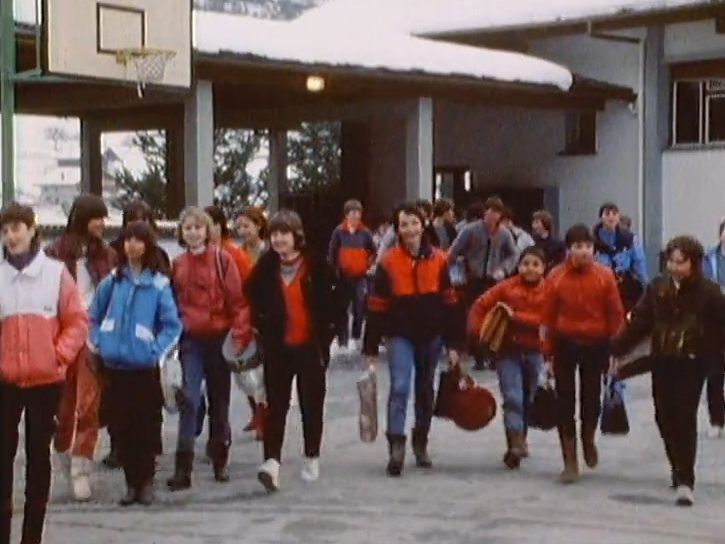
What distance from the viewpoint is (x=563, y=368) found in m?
9.06

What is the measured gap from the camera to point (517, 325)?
31.3 ft

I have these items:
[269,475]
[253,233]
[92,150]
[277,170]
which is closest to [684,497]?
[269,475]

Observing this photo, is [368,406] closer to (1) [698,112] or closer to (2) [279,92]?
(2) [279,92]

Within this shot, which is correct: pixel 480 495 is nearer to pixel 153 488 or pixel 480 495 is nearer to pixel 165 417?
pixel 153 488

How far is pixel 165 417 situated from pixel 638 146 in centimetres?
1390

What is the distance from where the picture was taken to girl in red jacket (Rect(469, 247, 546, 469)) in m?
9.54

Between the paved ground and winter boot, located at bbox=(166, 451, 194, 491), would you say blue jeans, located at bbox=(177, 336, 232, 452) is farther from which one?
the paved ground

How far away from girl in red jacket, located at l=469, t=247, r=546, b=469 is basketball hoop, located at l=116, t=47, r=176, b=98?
5016mm

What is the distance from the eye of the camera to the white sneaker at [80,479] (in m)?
8.48

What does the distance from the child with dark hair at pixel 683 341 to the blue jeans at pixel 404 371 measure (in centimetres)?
162

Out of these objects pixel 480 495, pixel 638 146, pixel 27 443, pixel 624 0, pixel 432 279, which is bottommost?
pixel 480 495

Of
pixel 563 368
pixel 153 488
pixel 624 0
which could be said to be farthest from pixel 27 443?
pixel 624 0

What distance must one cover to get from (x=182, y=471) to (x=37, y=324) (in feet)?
7.42

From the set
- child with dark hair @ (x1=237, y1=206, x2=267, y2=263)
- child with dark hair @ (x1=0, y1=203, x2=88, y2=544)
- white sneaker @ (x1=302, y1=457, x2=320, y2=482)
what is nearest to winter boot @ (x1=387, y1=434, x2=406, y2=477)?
white sneaker @ (x1=302, y1=457, x2=320, y2=482)
